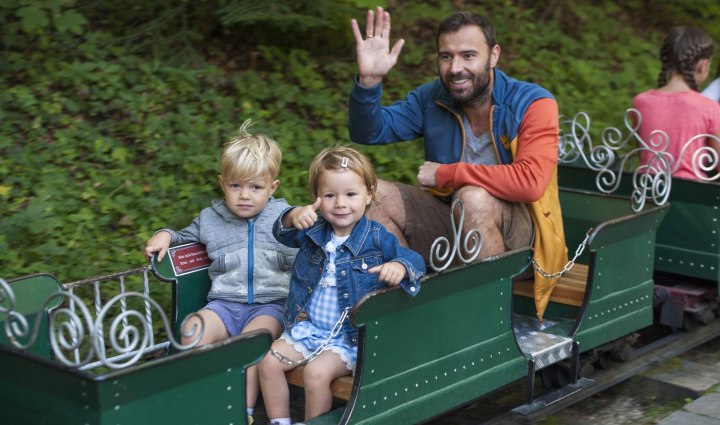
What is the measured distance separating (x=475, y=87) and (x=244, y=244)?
4.83 ft

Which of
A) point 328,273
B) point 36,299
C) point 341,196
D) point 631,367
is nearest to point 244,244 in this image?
point 328,273

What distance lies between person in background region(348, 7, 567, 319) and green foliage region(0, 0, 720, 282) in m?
1.81

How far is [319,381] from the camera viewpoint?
4.14 m

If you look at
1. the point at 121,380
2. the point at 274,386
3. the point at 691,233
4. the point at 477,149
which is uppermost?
the point at 477,149

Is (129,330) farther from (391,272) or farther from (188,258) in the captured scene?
(188,258)

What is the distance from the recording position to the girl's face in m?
4.21

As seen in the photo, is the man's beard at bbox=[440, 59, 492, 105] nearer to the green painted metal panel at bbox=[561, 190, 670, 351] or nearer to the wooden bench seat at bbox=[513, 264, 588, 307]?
the green painted metal panel at bbox=[561, 190, 670, 351]

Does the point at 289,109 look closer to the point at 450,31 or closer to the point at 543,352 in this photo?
the point at 450,31

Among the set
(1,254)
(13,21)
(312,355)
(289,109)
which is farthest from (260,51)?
(312,355)

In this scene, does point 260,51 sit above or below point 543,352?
above

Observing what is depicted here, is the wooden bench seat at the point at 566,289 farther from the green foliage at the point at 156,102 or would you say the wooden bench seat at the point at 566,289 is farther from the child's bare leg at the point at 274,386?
the green foliage at the point at 156,102

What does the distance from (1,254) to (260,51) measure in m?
3.57

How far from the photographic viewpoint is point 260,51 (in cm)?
880

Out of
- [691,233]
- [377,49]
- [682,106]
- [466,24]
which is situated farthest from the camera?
[682,106]
